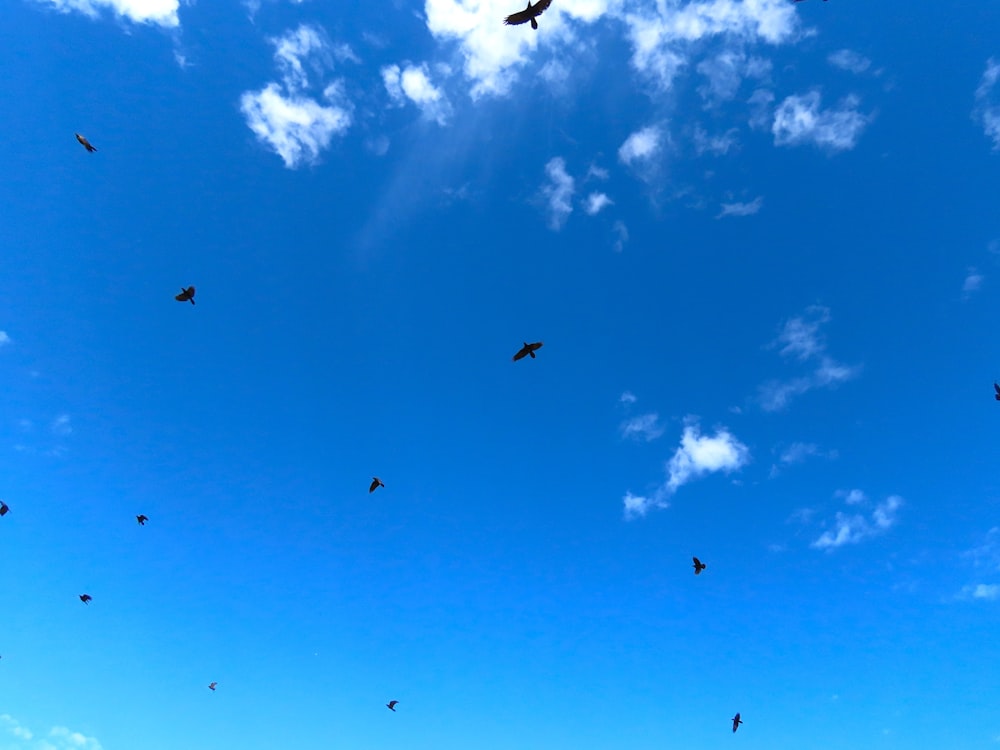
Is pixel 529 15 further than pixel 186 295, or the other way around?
pixel 186 295

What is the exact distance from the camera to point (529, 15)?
1966 cm

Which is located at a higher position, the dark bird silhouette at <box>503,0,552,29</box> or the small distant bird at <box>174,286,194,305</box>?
the dark bird silhouette at <box>503,0,552,29</box>

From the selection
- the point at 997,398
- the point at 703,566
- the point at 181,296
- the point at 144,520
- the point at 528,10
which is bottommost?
the point at 703,566

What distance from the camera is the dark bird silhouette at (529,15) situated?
19.6 m

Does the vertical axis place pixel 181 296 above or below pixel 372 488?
above

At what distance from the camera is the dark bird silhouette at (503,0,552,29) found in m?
19.6

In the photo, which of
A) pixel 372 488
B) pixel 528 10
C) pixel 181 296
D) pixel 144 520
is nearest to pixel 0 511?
pixel 144 520

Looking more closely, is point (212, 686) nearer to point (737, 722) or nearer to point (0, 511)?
point (0, 511)

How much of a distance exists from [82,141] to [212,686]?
4399 cm

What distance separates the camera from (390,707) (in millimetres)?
39469

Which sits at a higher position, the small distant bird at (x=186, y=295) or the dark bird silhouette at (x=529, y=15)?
the dark bird silhouette at (x=529, y=15)

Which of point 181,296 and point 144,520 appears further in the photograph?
point 144,520

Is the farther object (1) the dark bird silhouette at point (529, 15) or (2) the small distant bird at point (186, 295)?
(2) the small distant bird at point (186, 295)

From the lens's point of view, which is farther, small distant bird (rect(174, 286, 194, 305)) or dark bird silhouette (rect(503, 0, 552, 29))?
small distant bird (rect(174, 286, 194, 305))
